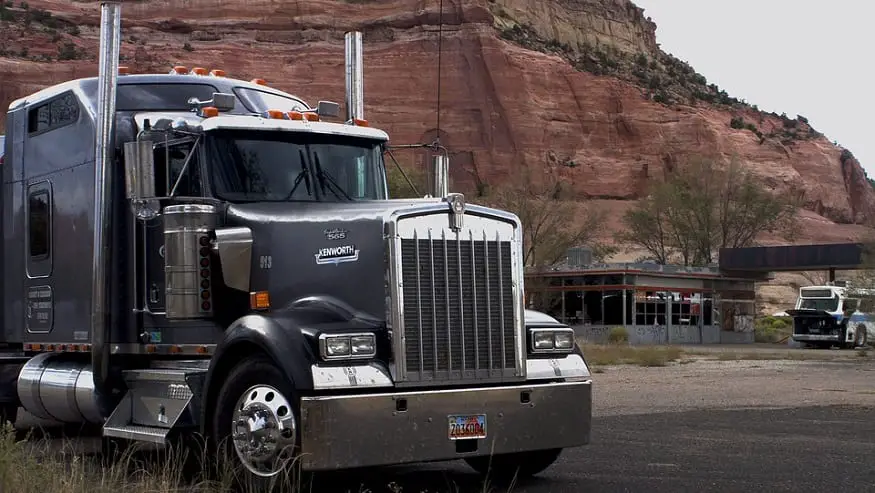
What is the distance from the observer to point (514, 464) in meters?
10.3

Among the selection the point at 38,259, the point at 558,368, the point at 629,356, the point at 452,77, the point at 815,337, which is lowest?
the point at 815,337

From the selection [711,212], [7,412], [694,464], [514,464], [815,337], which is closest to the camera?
[514,464]

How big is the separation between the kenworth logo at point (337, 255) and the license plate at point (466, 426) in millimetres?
1401

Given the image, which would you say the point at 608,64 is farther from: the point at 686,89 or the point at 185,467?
the point at 185,467

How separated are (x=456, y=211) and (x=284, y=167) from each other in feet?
5.99

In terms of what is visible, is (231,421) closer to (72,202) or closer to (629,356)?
(72,202)

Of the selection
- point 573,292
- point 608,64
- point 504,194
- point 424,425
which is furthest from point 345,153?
point 608,64

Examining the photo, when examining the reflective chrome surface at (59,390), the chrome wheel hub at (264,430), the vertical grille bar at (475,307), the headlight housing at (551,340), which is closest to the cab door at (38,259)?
the reflective chrome surface at (59,390)

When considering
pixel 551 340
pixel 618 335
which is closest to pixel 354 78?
pixel 551 340

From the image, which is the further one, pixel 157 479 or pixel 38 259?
pixel 38 259

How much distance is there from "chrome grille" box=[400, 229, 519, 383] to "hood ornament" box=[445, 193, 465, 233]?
80 millimetres

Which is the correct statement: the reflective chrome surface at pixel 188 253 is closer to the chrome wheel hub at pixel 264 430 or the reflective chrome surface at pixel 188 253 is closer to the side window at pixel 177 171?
the side window at pixel 177 171

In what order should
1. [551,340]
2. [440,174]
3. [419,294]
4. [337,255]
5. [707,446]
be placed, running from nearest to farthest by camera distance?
[419,294] < [337,255] < [551,340] < [440,174] < [707,446]

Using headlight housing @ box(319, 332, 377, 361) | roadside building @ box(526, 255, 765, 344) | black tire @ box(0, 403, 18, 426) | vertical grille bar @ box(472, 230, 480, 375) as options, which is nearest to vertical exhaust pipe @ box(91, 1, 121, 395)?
headlight housing @ box(319, 332, 377, 361)
